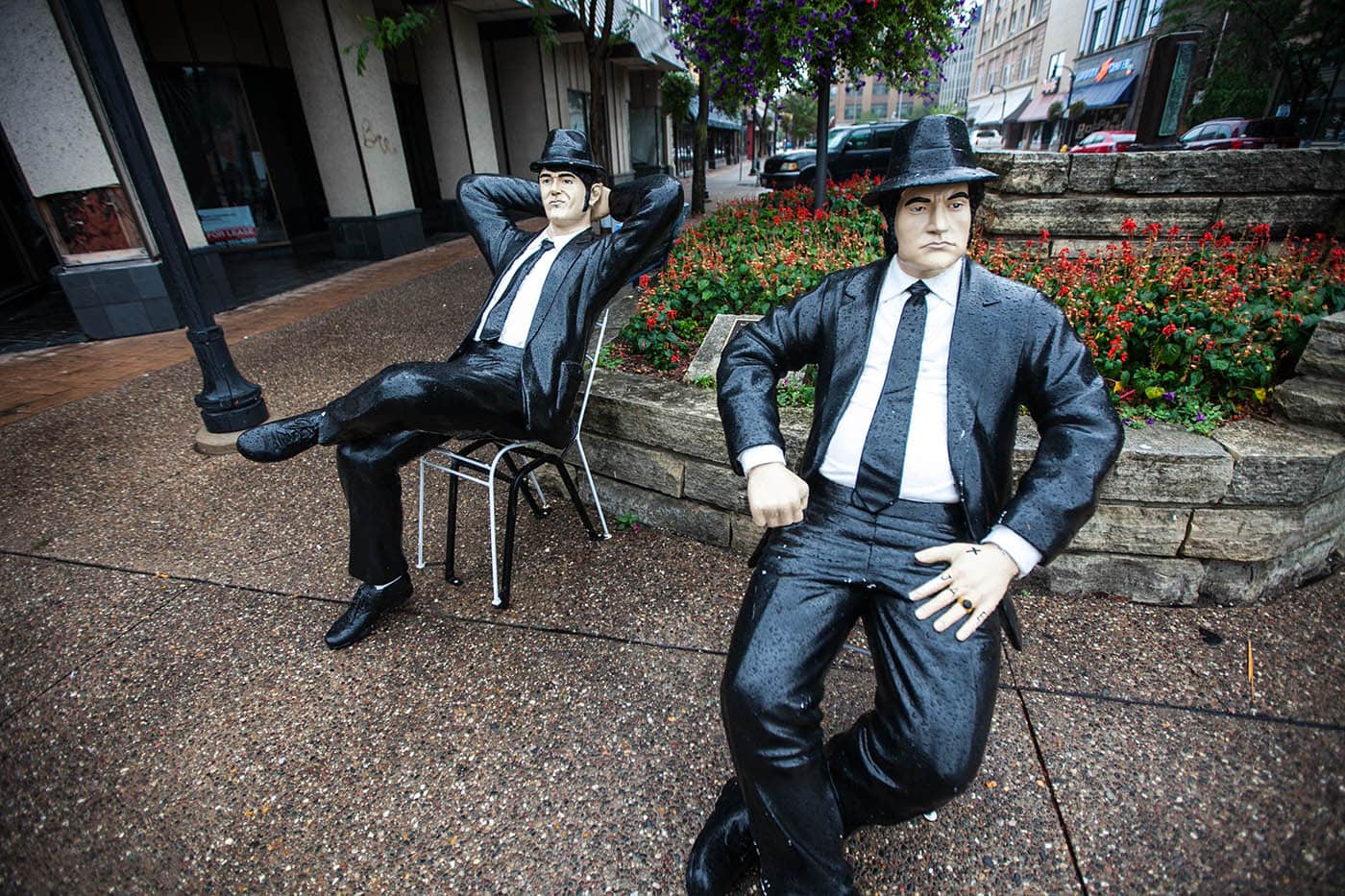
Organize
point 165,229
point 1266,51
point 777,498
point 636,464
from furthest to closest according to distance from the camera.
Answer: point 1266,51 < point 165,229 < point 636,464 < point 777,498

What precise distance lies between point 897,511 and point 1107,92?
4171 centimetres

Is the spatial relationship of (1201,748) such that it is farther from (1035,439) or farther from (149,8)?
(149,8)

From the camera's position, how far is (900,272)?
1.56 m

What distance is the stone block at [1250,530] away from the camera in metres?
2.31

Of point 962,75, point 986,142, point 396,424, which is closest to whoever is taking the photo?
point 396,424

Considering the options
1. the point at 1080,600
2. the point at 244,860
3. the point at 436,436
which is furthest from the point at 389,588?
the point at 1080,600

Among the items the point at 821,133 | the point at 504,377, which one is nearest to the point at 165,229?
the point at 504,377

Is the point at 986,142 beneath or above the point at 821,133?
beneath

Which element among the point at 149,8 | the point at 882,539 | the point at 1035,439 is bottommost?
the point at 1035,439

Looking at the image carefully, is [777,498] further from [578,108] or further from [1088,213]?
[578,108]

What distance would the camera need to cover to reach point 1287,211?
4293 mm

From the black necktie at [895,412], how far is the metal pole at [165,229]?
386cm

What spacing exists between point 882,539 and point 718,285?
263cm

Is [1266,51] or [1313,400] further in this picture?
[1266,51]
